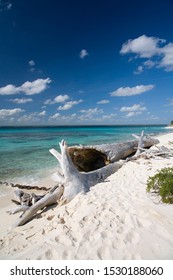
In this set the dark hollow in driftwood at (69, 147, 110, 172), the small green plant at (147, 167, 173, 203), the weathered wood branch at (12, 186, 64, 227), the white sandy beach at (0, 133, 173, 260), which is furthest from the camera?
the dark hollow in driftwood at (69, 147, 110, 172)

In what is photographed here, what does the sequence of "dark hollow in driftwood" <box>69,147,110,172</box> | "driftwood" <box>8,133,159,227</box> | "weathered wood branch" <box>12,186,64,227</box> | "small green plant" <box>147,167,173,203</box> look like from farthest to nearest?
"dark hollow in driftwood" <box>69,147,110,172</box>
"driftwood" <box>8,133,159,227</box>
"weathered wood branch" <box>12,186,64,227</box>
"small green plant" <box>147,167,173,203</box>

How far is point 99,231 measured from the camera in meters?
4.25

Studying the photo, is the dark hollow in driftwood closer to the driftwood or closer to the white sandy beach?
the driftwood

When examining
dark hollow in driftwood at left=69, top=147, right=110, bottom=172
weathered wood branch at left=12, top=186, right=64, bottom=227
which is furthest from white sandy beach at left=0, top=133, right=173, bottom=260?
dark hollow in driftwood at left=69, top=147, right=110, bottom=172

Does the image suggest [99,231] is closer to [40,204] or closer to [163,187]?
[163,187]

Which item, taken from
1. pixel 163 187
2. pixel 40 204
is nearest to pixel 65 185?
pixel 40 204

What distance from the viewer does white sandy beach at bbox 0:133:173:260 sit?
12.0 ft

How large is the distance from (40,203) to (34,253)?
95.3 inches

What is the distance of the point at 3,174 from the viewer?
38.5 feet

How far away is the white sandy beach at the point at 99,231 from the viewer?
3.64m

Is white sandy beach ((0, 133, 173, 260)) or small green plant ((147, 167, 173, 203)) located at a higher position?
small green plant ((147, 167, 173, 203))

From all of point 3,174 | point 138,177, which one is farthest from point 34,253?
point 3,174
